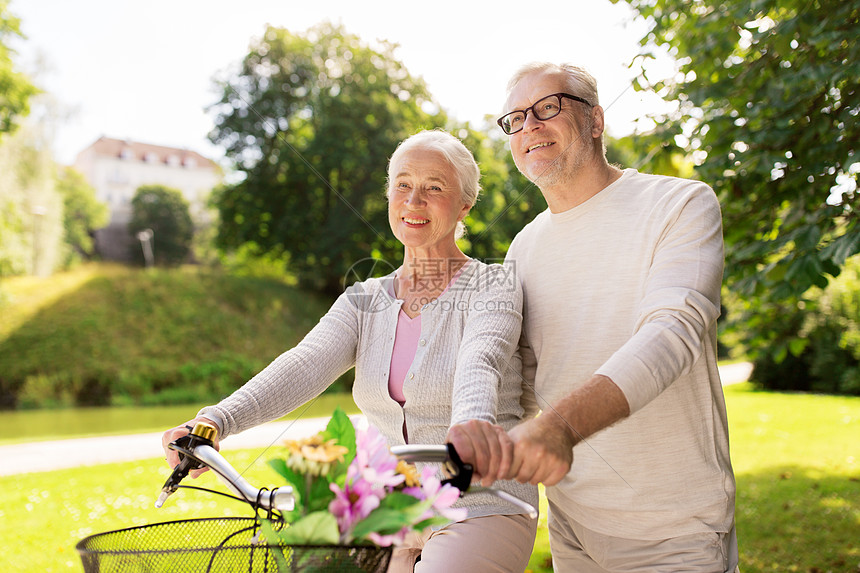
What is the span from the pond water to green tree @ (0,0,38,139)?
8.02 m

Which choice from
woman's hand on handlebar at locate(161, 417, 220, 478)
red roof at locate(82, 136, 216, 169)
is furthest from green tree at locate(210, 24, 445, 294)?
red roof at locate(82, 136, 216, 169)

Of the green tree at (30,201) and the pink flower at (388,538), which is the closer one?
the pink flower at (388,538)

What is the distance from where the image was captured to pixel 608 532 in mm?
2051

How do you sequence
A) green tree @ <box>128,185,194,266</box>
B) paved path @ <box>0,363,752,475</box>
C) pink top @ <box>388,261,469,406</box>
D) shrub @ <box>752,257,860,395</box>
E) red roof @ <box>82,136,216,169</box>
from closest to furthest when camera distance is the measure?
pink top @ <box>388,261,469,406</box> → paved path @ <box>0,363,752,475</box> → shrub @ <box>752,257,860,395</box> → green tree @ <box>128,185,194,266</box> → red roof @ <box>82,136,216,169</box>

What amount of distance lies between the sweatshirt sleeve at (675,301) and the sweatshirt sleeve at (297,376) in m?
1.00

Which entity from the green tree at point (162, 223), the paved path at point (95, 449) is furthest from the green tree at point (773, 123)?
the green tree at point (162, 223)

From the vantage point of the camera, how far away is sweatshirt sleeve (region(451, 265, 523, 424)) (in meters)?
1.71

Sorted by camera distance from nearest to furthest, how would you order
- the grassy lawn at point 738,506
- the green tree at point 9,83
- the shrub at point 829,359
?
1. the grassy lawn at point 738,506
2. the shrub at point 829,359
3. the green tree at point 9,83

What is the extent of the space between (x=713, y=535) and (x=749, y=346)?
13.1ft

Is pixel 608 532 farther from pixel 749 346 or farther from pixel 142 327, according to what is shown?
pixel 142 327

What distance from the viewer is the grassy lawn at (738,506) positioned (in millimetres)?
4883

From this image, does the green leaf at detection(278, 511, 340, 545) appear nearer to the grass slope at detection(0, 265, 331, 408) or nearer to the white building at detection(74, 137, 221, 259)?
the grass slope at detection(0, 265, 331, 408)

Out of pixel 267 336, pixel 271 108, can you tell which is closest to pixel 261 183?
pixel 271 108

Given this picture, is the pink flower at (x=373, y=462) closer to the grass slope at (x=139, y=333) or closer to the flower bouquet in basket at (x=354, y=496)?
the flower bouquet in basket at (x=354, y=496)
